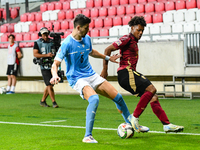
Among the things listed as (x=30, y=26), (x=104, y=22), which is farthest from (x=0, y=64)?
(x=104, y=22)

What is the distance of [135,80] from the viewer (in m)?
5.95

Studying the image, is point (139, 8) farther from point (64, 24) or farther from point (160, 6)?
point (64, 24)

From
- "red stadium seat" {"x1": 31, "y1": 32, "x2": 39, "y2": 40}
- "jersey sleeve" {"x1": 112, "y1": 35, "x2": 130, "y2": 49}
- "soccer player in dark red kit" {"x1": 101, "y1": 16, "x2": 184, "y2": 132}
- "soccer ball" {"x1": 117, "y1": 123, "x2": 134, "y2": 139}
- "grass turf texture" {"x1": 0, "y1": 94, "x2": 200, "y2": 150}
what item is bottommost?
"grass turf texture" {"x1": 0, "y1": 94, "x2": 200, "y2": 150}

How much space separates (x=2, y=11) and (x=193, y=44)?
1482cm

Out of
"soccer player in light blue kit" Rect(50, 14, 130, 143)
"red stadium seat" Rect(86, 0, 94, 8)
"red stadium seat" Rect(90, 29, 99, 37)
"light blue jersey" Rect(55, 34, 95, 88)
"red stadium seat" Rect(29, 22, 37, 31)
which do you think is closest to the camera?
"soccer player in light blue kit" Rect(50, 14, 130, 143)

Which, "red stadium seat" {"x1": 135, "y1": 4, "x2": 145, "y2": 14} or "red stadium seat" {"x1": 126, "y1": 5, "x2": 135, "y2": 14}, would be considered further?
"red stadium seat" {"x1": 126, "y1": 5, "x2": 135, "y2": 14}

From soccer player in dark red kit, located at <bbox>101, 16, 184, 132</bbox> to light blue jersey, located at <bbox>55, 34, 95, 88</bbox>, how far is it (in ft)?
2.04

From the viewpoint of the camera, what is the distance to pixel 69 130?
6434 mm

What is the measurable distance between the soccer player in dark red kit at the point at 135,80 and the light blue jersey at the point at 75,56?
623 mm

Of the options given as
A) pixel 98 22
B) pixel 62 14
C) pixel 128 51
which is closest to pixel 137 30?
pixel 128 51

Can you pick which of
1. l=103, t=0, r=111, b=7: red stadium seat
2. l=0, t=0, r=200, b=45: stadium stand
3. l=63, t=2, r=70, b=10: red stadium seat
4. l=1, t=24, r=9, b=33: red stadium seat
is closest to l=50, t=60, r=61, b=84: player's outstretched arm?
l=0, t=0, r=200, b=45: stadium stand

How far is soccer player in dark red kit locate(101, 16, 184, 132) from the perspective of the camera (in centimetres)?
579

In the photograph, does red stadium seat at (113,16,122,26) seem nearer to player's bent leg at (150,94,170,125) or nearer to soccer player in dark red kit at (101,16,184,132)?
soccer player in dark red kit at (101,16,184,132)

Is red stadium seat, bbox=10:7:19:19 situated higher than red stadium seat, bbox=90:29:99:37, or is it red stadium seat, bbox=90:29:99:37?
red stadium seat, bbox=10:7:19:19
